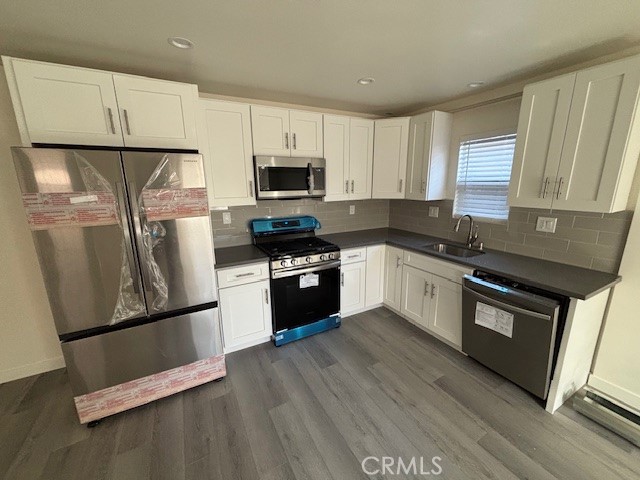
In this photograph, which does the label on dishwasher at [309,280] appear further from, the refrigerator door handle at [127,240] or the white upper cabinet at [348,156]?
the refrigerator door handle at [127,240]

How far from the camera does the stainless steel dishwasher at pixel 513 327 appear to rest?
1.73 meters

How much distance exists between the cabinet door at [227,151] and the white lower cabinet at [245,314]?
820 millimetres

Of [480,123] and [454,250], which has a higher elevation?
[480,123]

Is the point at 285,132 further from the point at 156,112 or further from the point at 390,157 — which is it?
the point at 390,157

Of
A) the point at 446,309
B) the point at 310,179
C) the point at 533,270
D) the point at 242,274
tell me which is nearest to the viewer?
the point at 533,270

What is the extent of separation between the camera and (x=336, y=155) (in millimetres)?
2906

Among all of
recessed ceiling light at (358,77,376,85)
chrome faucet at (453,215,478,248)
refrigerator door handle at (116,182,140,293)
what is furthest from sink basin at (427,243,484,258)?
refrigerator door handle at (116,182,140,293)

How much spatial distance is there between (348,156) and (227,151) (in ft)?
4.37

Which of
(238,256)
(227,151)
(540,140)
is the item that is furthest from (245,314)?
(540,140)

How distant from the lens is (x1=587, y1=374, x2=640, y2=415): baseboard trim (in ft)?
5.99

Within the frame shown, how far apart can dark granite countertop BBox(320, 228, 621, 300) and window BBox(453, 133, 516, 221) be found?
41 cm

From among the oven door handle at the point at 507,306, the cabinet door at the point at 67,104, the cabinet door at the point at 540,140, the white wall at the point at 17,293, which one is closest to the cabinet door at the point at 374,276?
the oven door handle at the point at 507,306

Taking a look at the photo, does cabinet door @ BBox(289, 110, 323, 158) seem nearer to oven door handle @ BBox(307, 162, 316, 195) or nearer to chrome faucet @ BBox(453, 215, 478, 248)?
oven door handle @ BBox(307, 162, 316, 195)

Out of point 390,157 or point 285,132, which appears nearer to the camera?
point 285,132
